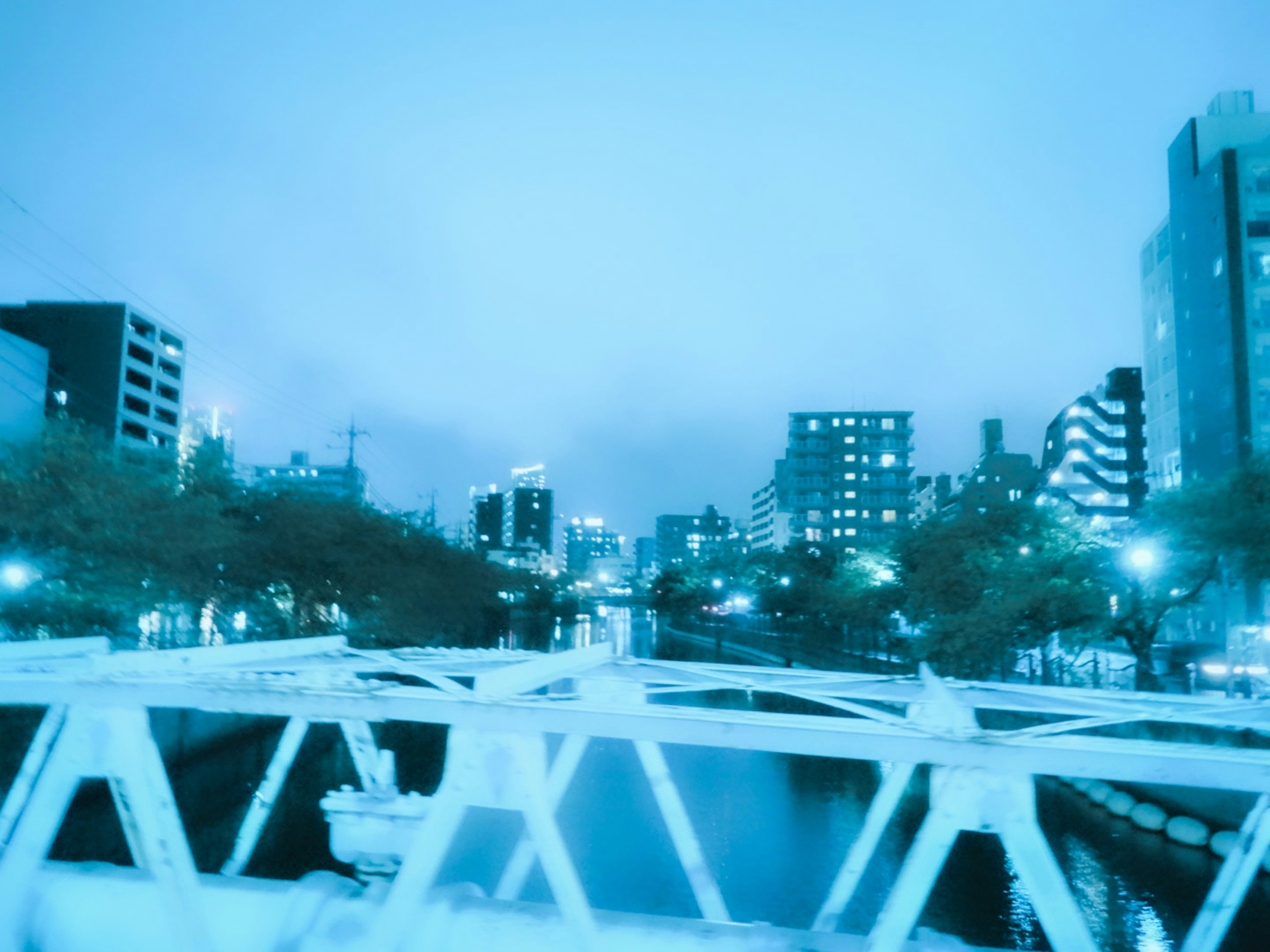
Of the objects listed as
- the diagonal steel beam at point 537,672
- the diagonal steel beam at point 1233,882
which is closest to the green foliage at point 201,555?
the diagonal steel beam at point 537,672

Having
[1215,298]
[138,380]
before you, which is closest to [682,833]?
[1215,298]

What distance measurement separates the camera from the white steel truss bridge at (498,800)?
350 centimetres

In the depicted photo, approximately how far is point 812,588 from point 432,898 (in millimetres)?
51413

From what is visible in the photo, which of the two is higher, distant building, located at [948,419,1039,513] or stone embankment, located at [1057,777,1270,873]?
distant building, located at [948,419,1039,513]

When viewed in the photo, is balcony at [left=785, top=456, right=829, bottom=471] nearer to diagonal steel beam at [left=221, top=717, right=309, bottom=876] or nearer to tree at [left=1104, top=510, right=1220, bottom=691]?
tree at [left=1104, top=510, right=1220, bottom=691]

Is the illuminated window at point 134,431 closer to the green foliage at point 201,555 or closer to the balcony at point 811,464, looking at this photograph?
the green foliage at point 201,555

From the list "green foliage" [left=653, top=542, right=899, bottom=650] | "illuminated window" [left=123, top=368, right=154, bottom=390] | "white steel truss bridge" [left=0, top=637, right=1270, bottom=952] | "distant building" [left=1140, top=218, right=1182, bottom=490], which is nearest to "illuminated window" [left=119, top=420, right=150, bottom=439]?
"illuminated window" [left=123, top=368, right=154, bottom=390]

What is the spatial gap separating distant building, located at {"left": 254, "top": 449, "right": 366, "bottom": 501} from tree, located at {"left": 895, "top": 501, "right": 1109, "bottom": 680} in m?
22.6

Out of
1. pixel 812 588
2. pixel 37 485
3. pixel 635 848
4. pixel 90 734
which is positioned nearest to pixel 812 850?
pixel 635 848

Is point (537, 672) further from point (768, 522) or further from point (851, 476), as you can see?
point (768, 522)

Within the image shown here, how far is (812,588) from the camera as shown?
54.2m

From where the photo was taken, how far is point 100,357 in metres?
64.2

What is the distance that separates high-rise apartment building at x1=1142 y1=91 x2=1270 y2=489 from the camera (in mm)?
46562

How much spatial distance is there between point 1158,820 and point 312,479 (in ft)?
376
